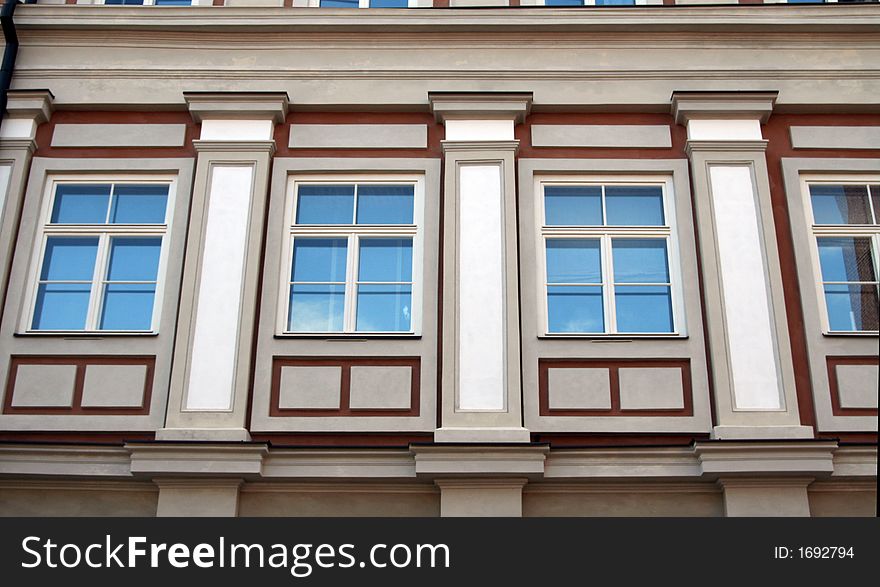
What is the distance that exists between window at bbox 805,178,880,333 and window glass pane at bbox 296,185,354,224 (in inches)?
179

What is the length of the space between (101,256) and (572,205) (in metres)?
4.65

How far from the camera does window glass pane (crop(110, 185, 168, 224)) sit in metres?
10.4

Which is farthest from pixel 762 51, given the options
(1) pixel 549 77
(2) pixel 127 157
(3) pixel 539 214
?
(2) pixel 127 157

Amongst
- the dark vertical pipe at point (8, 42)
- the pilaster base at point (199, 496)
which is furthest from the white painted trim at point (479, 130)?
the dark vertical pipe at point (8, 42)

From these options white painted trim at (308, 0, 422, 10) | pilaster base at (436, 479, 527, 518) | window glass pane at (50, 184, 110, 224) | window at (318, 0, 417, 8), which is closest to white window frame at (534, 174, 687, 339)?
pilaster base at (436, 479, 527, 518)

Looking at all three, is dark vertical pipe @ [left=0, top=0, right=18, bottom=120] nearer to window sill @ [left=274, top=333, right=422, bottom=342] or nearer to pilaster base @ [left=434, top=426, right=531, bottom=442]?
window sill @ [left=274, top=333, right=422, bottom=342]

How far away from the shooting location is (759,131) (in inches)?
410

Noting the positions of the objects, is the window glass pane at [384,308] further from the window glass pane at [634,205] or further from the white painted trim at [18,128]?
the white painted trim at [18,128]

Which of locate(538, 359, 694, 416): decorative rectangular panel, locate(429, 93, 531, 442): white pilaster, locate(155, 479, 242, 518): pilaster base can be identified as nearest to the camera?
locate(155, 479, 242, 518): pilaster base

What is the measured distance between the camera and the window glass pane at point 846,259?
32.8 feet

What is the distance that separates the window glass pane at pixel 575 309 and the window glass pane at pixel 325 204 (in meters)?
2.16

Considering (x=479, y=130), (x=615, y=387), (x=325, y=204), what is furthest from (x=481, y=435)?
(x=479, y=130)

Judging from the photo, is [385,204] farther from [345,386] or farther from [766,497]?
[766,497]

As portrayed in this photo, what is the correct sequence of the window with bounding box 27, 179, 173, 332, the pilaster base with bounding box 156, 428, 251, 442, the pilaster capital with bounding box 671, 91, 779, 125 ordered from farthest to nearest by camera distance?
the pilaster capital with bounding box 671, 91, 779, 125
the window with bounding box 27, 179, 173, 332
the pilaster base with bounding box 156, 428, 251, 442
